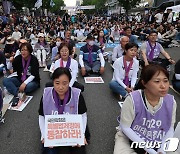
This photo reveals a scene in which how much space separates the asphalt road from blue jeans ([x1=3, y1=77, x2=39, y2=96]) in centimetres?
20

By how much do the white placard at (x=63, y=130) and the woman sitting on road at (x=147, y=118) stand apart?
0.45m

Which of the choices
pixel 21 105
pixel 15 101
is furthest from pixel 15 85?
pixel 21 105

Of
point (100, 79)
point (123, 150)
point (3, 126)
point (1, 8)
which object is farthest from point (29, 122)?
point (1, 8)

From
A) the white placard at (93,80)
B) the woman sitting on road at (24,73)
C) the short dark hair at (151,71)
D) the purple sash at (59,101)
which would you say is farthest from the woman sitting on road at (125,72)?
the short dark hair at (151,71)

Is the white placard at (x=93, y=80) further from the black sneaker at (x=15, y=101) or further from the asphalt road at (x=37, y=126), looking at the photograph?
the black sneaker at (x=15, y=101)

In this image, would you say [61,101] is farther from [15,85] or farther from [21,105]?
[15,85]

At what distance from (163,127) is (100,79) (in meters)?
3.70

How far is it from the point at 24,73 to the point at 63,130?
2.61 m

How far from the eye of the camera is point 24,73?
4633mm

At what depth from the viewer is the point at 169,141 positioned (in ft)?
7.29

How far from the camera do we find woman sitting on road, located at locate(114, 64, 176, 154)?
2.20 metres

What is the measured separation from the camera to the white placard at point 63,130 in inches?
91.2

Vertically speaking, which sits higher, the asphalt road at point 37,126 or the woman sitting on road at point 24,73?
the woman sitting on road at point 24,73

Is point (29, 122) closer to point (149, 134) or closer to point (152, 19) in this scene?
point (149, 134)
